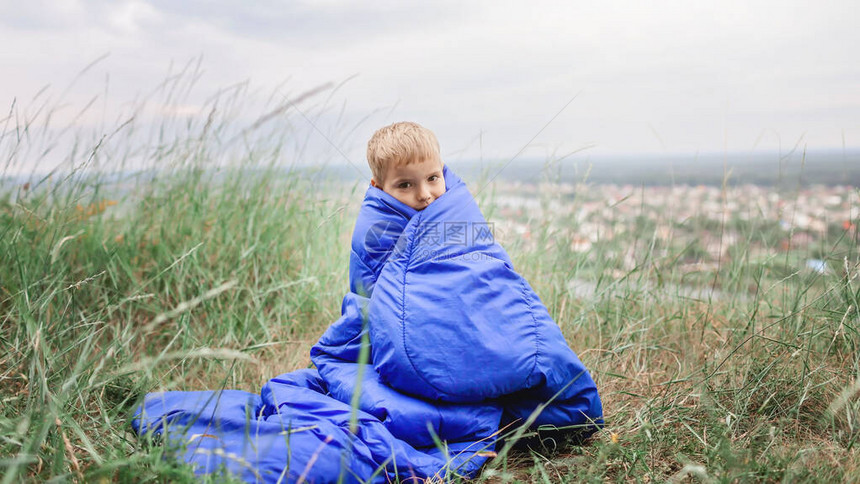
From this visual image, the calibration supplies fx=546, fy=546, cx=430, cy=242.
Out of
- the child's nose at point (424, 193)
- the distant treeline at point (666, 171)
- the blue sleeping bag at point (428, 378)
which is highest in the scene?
the distant treeline at point (666, 171)

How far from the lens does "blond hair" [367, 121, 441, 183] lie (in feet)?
6.37

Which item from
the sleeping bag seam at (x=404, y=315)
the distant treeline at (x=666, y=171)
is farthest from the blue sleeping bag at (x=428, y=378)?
the distant treeline at (x=666, y=171)

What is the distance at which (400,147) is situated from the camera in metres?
1.94

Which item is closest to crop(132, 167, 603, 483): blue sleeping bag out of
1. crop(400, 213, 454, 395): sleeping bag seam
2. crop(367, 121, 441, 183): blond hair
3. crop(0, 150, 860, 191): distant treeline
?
crop(400, 213, 454, 395): sleeping bag seam

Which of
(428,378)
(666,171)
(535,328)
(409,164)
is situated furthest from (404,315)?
(666,171)

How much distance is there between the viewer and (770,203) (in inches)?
116

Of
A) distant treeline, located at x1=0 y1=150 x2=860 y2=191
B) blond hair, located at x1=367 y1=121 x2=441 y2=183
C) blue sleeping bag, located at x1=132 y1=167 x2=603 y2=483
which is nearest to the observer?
blue sleeping bag, located at x1=132 y1=167 x2=603 y2=483

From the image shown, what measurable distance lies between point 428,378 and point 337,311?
1432 mm

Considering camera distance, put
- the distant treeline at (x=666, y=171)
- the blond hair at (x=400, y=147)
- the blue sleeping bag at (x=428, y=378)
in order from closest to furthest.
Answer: the blue sleeping bag at (x=428, y=378), the blond hair at (x=400, y=147), the distant treeline at (x=666, y=171)

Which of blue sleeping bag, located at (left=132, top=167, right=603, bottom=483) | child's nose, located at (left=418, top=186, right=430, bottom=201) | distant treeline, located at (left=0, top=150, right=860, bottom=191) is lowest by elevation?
blue sleeping bag, located at (left=132, top=167, right=603, bottom=483)

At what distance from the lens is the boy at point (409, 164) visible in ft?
6.38

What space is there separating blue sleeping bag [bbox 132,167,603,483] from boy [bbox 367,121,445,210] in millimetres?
60

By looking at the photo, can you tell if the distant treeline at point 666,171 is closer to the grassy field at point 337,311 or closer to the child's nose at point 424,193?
the grassy field at point 337,311

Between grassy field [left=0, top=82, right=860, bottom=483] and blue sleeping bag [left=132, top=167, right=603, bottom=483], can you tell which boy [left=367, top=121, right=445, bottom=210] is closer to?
blue sleeping bag [left=132, top=167, right=603, bottom=483]
